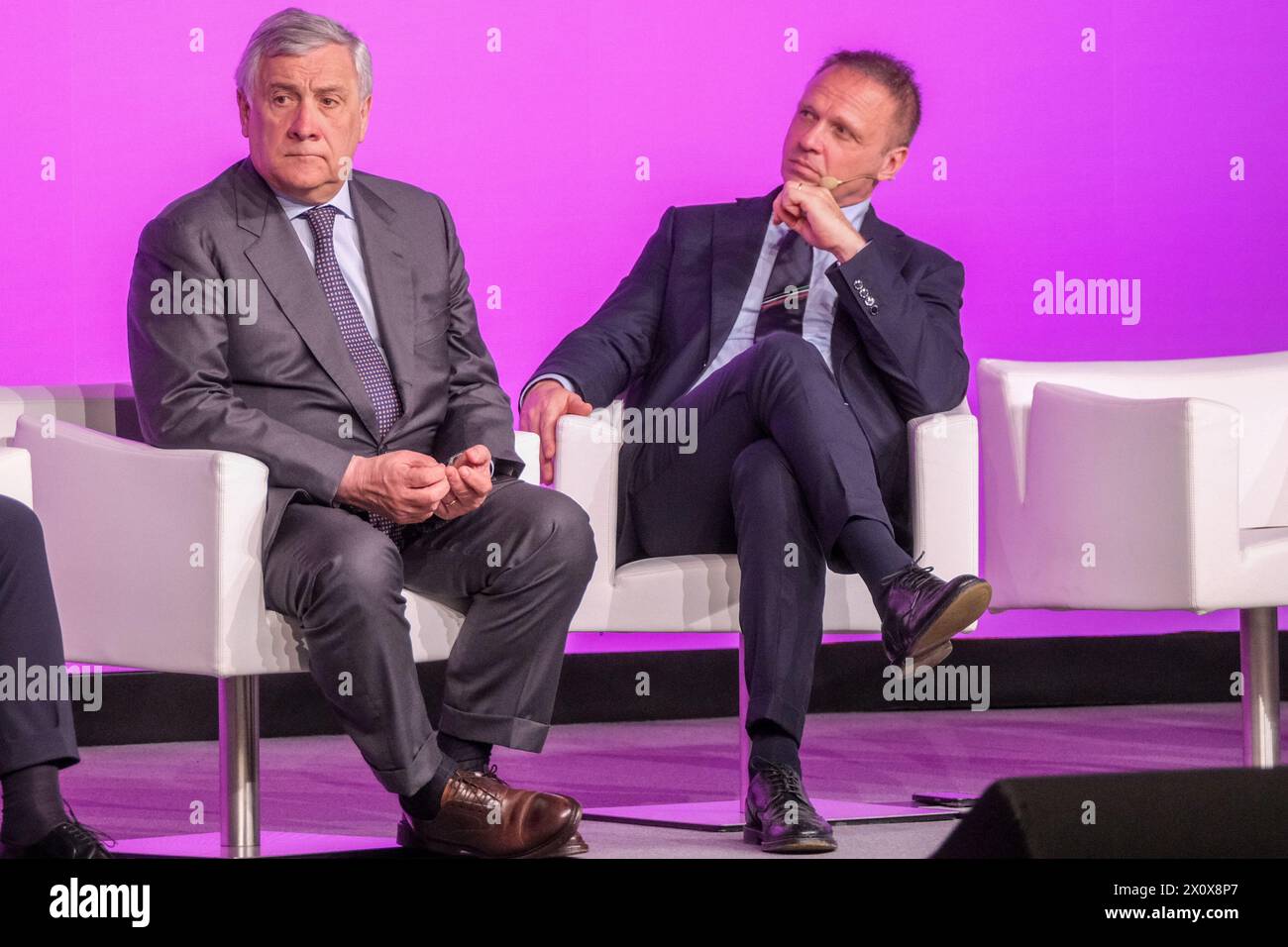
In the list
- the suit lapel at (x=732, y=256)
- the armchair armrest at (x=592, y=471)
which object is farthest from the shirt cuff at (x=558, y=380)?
the suit lapel at (x=732, y=256)

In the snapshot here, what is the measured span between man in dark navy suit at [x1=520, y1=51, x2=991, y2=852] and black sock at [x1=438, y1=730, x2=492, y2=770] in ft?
1.41

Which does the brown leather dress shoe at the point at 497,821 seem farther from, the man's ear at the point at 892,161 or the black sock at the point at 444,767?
the man's ear at the point at 892,161

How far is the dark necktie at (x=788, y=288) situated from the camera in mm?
3254

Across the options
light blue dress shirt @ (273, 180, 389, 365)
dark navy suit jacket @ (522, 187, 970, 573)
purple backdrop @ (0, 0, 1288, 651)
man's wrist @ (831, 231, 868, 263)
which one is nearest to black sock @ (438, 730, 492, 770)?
dark navy suit jacket @ (522, 187, 970, 573)

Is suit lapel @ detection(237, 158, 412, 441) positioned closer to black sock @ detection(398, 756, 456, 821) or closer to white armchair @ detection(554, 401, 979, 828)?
white armchair @ detection(554, 401, 979, 828)

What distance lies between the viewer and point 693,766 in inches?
150

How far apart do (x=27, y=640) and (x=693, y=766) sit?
5.79ft

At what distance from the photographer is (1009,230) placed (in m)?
4.67

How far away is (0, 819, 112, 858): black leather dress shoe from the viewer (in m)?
2.33

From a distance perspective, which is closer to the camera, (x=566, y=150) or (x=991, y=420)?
(x=991, y=420)

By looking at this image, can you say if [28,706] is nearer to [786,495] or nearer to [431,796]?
[431,796]

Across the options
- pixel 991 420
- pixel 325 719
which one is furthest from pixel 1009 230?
pixel 325 719

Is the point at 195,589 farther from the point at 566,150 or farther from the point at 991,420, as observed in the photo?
the point at 566,150
